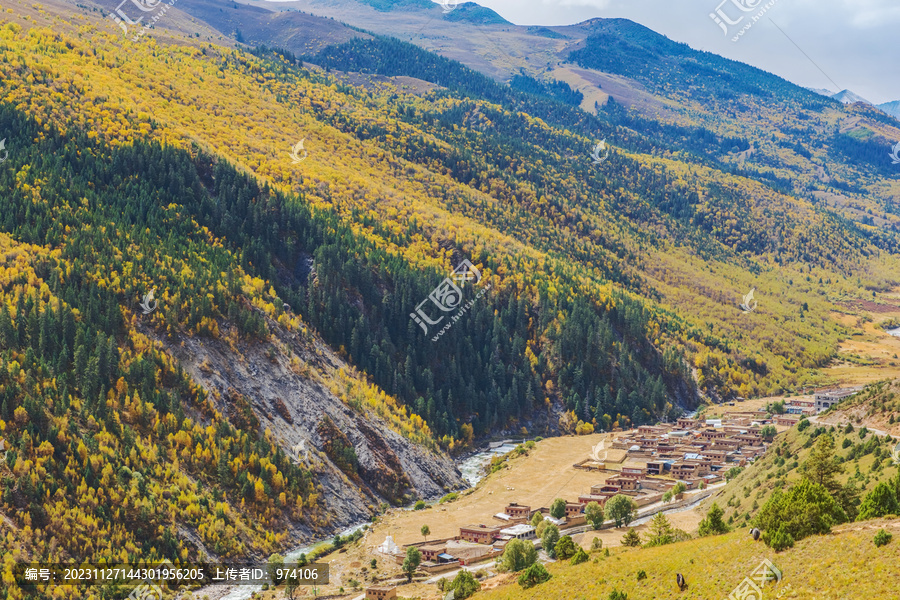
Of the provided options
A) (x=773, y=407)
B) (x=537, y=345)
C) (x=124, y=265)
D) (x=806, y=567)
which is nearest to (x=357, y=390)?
(x=124, y=265)

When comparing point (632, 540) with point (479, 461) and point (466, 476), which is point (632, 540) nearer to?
point (466, 476)

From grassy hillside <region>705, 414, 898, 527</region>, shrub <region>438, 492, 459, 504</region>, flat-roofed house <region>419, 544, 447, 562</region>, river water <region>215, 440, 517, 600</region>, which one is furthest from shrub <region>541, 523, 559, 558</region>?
shrub <region>438, 492, 459, 504</region>

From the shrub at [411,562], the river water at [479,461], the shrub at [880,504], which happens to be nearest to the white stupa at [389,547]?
the shrub at [411,562]

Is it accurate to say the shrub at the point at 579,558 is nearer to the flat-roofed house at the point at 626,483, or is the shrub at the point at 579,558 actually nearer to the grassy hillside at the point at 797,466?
the grassy hillside at the point at 797,466

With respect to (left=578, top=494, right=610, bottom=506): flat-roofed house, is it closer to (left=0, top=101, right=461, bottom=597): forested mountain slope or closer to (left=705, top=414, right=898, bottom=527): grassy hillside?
(left=705, top=414, right=898, bottom=527): grassy hillside

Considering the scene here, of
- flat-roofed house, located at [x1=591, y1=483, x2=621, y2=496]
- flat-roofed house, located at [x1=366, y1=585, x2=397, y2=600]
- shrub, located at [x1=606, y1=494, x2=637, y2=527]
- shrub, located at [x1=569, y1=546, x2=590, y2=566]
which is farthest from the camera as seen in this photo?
flat-roofed house, located at [x1=591, y1=483, x2=621, y2=496]

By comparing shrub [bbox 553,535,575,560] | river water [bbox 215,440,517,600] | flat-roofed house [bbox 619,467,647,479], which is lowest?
river water [bbox 215,440,517,600]

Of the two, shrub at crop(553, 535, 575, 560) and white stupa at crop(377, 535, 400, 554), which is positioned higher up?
shrub at crop(553, 535, 575, 560)
